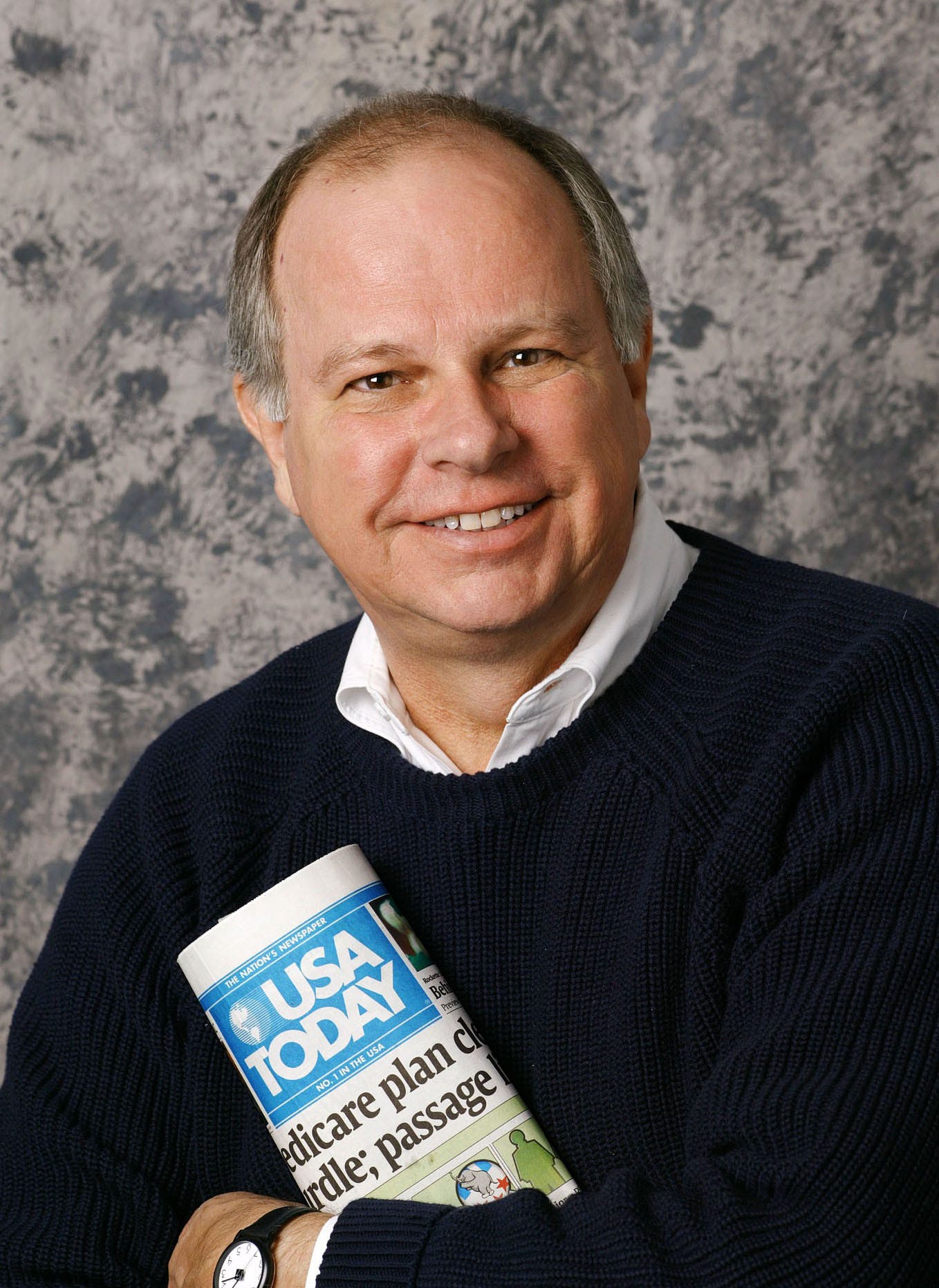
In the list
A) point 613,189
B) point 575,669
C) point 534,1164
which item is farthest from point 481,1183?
point 613,189

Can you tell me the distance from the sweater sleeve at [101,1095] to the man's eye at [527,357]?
600 millimetres

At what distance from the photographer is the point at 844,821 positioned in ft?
3.79

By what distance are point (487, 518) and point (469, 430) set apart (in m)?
0.09

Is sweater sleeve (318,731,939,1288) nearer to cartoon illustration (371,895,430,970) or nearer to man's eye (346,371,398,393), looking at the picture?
cartoon illustration (371,895,430,970)

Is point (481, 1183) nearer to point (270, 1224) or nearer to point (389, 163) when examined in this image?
point (270, 1224)

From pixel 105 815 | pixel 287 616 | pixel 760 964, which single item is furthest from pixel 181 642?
pixel 760 964

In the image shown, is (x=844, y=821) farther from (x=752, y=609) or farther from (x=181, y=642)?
(x=181, y=642)

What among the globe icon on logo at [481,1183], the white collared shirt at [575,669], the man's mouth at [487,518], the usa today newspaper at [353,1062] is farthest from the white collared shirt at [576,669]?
the globe icon on logo at [481,1183]

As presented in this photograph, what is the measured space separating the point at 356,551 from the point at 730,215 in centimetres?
84

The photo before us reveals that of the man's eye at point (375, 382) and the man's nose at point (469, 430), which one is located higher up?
the man's eye at point (375, 382)

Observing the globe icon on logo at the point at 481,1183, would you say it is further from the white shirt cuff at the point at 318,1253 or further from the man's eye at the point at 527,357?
the man's eye at the point at 527,357

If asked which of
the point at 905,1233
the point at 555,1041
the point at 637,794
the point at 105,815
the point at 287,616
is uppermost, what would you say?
the point at 287,616

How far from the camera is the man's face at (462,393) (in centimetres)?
127

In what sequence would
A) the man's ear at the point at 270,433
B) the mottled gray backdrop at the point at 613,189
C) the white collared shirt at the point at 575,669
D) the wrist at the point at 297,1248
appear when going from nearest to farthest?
the wrist at the point at 297,1248 → the white collared shirt at the point at 575,669 → the man's ear at the point at 270,433 → the mottled gray backdrop at the point at 613,189
